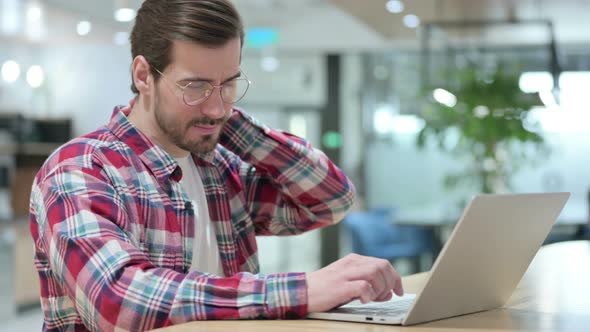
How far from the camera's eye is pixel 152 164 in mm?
1549

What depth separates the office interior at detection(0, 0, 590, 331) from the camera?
20.4ft

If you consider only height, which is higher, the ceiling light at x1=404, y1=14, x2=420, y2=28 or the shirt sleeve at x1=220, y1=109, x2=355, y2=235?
the ceiling light at x1=404, y1=14, x2=420, y2=28

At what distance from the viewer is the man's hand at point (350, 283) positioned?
3.98ft

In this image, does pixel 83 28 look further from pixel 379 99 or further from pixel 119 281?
pixel 119 281

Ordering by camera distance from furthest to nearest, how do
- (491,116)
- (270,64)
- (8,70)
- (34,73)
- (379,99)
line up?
(270,64) → (379,99) → (34,73) → (8,70) → (491,116)

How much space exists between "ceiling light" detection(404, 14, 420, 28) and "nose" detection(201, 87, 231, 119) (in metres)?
5.86

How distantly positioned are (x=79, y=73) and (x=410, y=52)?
12.1 ft

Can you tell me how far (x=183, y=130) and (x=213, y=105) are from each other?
0.08m

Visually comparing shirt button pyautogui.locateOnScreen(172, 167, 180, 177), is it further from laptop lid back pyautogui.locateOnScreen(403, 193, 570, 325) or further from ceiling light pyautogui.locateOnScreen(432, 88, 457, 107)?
ceiling light pyautogui.locateOnScreen(432, 88, 457, 107)

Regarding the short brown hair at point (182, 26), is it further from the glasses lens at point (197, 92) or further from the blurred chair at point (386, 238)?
the blurred chair at point (386, 238)

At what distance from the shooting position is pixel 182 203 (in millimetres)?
1557

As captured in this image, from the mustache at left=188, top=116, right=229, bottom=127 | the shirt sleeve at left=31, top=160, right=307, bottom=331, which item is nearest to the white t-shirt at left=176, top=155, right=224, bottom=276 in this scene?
the mustache at left=188, top=116, right=229, bottom=127

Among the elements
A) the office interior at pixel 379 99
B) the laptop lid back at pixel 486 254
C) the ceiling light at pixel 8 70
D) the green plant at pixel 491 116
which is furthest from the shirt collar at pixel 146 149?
the ceiling light at pixel 8 70

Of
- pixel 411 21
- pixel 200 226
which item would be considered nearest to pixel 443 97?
pixel 411 21
